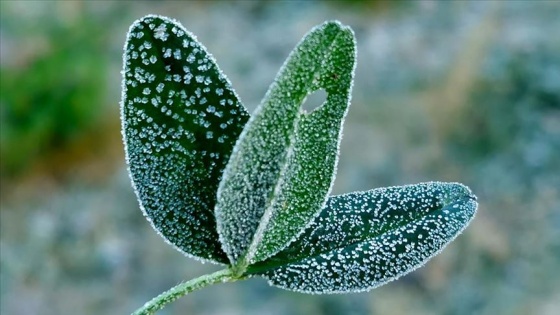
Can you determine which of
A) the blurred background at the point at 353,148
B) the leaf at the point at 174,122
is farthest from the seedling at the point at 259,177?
the blurred background at the point at 353,148

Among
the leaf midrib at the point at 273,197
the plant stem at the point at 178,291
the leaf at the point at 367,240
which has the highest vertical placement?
the leaf midrib at the point at 273,197

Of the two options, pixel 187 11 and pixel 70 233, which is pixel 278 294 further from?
pixel 187 11

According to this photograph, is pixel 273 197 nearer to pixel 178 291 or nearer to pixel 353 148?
pixel 178 291

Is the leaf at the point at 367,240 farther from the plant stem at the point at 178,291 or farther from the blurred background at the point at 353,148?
the blurred background at the point at 353,148

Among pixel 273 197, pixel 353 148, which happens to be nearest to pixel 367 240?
pixel 273 197

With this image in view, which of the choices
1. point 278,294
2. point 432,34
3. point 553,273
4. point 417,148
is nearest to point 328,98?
point 278,294

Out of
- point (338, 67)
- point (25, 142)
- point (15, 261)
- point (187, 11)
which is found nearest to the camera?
point (338, 67)

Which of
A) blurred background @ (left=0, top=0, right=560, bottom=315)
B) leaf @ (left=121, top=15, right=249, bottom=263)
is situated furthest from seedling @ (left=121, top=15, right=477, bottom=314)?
blurred background @ (left=0, top=0, right=560, bottom=315)
